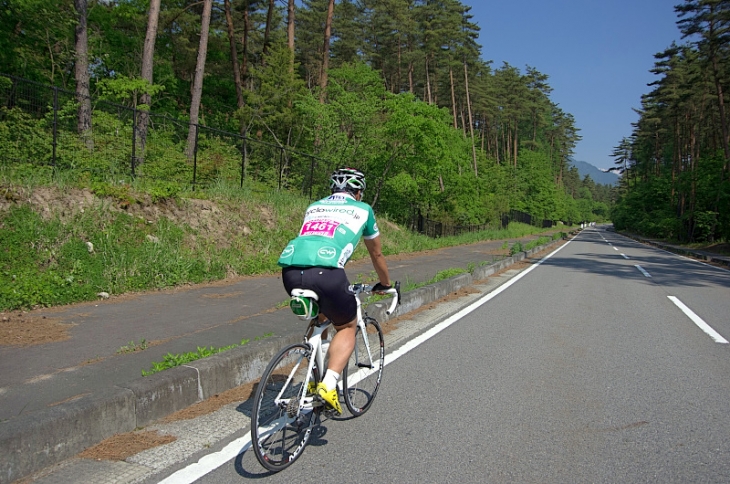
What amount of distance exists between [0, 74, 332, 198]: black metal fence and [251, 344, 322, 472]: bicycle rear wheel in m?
8.10

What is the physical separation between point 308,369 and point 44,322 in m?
4.33

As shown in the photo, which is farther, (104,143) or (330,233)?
(104,143)

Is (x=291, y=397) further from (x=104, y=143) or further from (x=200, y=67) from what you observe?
(x=200, y=67)

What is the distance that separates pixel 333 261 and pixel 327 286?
6.9 inches

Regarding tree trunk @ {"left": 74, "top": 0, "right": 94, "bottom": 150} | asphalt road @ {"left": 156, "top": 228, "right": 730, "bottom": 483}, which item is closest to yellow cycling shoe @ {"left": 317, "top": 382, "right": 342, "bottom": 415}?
asphalt road @ {"left": 156, "top": 228, "right": 730, "bottom": 483}

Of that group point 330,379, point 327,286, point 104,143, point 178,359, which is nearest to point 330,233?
point 327,286

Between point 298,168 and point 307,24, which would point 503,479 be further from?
point 307,24

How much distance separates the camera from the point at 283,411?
133 inches

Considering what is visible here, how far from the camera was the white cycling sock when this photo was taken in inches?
140

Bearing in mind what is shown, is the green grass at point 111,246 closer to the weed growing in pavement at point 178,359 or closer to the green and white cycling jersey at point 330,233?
the weed growing in pavement at point 178,359

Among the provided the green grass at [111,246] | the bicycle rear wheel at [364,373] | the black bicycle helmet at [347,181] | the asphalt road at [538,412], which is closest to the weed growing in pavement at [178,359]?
the asphalt road at [538,412]

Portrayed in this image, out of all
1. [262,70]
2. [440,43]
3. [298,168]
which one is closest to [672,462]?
[298,168]

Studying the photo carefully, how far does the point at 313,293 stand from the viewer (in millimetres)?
3467

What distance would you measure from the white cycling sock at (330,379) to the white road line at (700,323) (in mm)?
6544
